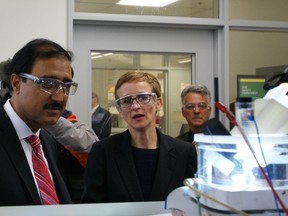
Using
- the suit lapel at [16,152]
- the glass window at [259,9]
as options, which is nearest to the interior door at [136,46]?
the glass window at [259,9]

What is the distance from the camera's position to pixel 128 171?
1.55 m

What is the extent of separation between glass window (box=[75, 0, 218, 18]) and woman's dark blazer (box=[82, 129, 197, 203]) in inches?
63.5

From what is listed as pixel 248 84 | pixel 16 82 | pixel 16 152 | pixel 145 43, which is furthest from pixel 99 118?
pixel 16 152

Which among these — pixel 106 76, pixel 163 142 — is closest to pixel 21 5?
pixel 106 76

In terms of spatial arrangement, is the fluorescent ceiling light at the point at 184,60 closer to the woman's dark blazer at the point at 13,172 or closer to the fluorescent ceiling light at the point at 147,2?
the fluorescent ceiling light at the point at 147,2

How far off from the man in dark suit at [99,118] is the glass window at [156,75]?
35 millimetres

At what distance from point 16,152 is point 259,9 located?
270 centimetres

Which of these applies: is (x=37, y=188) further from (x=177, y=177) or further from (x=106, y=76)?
(x=106, y=76)

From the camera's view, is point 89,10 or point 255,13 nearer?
point 89,10

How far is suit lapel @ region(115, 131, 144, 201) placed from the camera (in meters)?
1.51

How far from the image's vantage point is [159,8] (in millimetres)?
3127

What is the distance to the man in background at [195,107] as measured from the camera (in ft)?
7.85

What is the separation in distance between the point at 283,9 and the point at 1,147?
2893 millimetres

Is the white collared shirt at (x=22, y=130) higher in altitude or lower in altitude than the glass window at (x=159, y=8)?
lower
